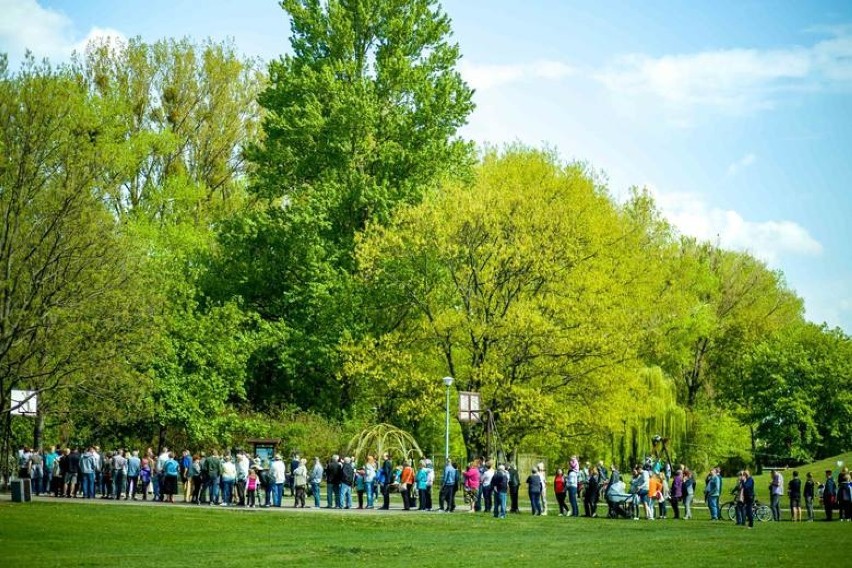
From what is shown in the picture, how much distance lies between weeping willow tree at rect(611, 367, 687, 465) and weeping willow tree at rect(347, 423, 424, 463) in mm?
14199

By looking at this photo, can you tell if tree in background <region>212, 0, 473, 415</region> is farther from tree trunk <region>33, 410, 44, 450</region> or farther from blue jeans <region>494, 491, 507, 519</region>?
blue jeans <region>494, 491, 507, 519</region>

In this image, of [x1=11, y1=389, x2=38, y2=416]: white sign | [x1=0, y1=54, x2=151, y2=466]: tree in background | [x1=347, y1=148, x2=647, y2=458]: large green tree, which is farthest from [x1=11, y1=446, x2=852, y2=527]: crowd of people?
[x1=347, y1=148, x2=647, y2=458]: large green tree

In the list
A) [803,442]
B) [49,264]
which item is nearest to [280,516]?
[49,264]

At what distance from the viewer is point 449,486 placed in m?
37.2

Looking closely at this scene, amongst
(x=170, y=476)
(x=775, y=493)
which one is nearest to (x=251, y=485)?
(x=170, y=476)

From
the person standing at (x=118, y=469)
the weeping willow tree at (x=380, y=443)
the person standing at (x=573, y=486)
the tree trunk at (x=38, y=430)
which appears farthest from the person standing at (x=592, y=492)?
the tree trunk at (x=38, y=430)

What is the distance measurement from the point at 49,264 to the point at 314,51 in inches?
868

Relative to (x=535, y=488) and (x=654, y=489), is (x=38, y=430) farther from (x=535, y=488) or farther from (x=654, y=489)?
(x=654, y=489)

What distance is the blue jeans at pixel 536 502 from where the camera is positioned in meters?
37.3

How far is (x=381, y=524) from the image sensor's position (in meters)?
31.8

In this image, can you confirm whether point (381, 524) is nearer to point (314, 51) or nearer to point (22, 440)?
point (22, 440)

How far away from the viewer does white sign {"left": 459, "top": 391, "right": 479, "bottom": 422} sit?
4056cm

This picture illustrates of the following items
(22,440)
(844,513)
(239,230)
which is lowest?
(844,513)

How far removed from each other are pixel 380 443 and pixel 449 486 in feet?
24.6
